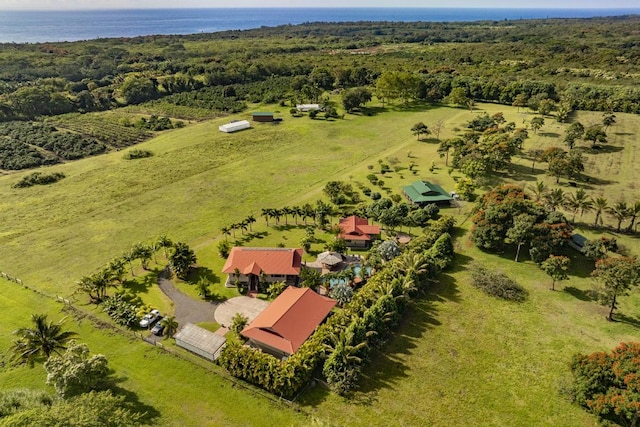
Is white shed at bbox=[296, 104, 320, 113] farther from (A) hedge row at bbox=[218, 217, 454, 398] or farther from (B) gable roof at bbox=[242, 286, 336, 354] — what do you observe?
(B) gable roof at bbox=[242, 286, 336, 354]

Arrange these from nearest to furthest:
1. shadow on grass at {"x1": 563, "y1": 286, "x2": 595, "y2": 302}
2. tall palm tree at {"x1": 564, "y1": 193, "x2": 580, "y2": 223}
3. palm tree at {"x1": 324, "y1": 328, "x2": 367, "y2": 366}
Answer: palm tree at {"x1": 324, "y1": 328, "x2": 367, "y2": 366} < shadow on grass at {"x1": 563, "y1": 286, "x2": 595, "y2": 302} < tall palm tree at {"x1": 564, "y1": 193, "x2": 580, "y2": 223}

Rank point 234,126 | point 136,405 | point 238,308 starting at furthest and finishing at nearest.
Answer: point 234,126 → point 238,308 → point 136,405

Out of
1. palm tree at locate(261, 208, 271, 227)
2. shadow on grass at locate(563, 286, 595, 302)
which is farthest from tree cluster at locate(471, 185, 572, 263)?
palm tree at locate(261, 208, 271, 227)

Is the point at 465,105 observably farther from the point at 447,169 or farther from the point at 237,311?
the point at 237,311

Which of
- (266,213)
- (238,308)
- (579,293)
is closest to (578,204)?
(579,293)

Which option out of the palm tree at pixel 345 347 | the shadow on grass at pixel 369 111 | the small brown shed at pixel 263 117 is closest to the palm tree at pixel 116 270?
the palm tree at pixel 345 347

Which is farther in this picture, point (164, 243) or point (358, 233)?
point (358, 233)

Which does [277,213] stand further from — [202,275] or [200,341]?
[200,341]
